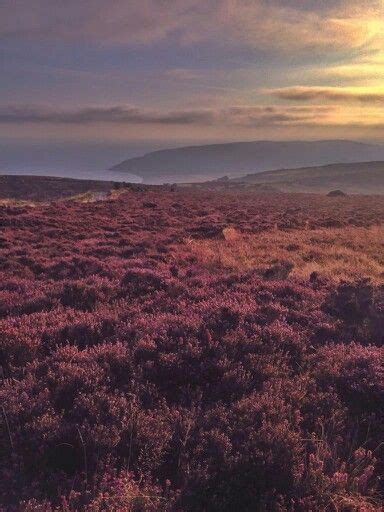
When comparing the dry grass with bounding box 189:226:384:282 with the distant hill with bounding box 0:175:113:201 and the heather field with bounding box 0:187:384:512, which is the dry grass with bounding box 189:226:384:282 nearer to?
the heather field with bounding box 0:187:384:512

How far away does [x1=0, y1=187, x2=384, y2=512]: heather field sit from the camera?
3648 mm

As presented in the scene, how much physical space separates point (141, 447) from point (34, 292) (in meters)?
6.37

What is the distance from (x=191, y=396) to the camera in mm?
5082

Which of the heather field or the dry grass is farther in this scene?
the dry grass

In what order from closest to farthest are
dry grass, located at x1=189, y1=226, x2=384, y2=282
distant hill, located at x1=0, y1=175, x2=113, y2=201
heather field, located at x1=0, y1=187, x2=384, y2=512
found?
heather field, located at x1=0, y1=187, x2=384, y2=512
dry grass, located at x1=189, y1=226, x2=384, y2=282
distant hill, located at x1=0, y1=175, x2=113, y2=201

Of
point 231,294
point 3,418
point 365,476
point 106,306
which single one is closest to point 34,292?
point 106,306

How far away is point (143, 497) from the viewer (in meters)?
3.43

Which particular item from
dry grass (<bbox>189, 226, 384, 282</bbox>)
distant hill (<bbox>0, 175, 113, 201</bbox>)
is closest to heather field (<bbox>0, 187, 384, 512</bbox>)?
dry grass (<bbox>189, 226, 384, 282</bbox>)

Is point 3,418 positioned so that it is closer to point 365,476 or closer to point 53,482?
point 53,482

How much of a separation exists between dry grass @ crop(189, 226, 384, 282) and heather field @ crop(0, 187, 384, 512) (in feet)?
10.5

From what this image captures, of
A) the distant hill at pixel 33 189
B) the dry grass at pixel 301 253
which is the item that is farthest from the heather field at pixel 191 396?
the distant hill at pixel 33 189

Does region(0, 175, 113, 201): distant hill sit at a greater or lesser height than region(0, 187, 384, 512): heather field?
greater

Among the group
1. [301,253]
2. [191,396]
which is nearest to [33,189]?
[301,253]

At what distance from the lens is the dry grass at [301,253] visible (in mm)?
13625
